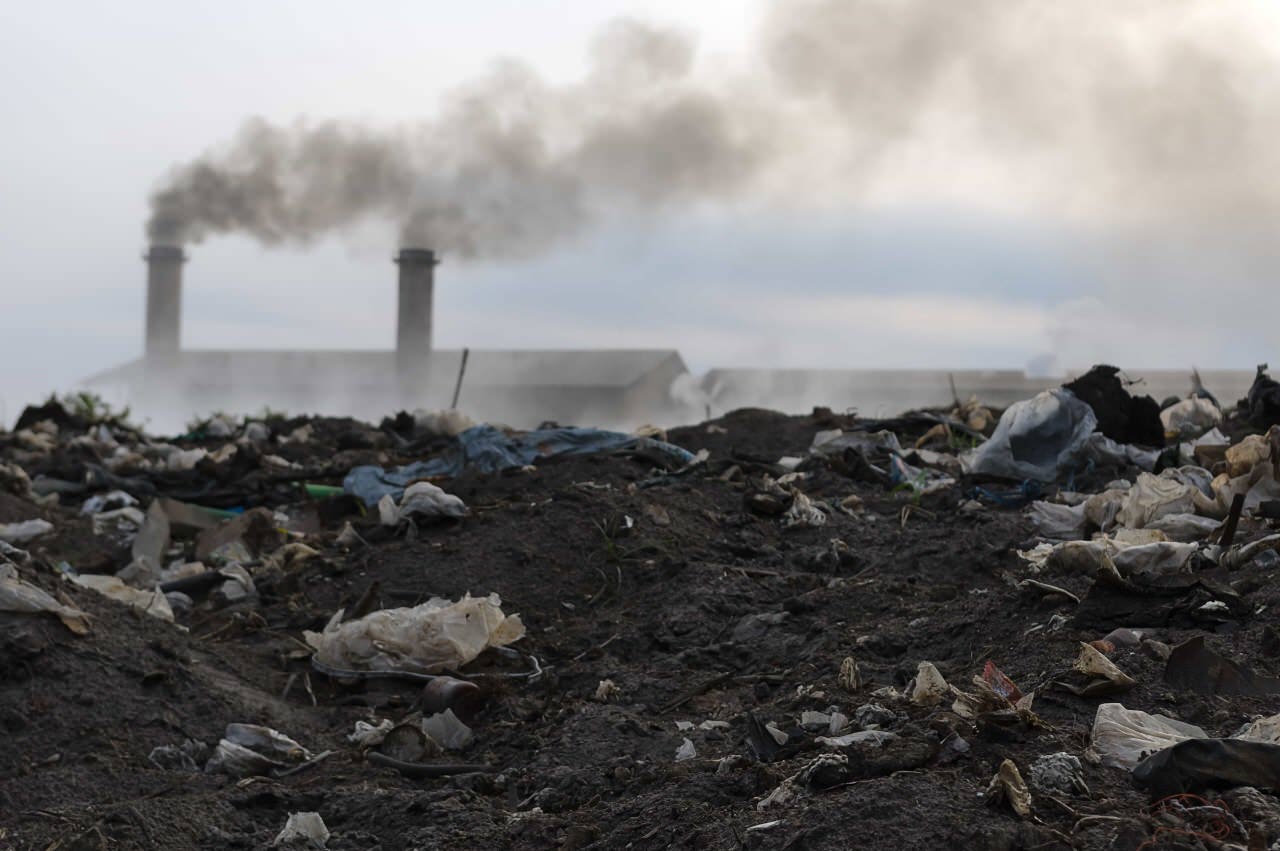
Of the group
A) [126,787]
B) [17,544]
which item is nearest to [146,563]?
[17,544]

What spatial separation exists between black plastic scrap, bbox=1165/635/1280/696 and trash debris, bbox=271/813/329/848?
79.0 inches

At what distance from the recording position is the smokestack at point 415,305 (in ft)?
73.7

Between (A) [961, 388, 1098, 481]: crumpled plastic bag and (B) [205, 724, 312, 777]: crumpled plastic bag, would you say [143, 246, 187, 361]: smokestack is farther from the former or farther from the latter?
(B) [205, 724, 312, 777]: crumpled plastic bag

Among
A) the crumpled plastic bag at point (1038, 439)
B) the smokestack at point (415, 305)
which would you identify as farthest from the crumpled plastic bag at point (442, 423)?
the smokestack at point (415, 305)

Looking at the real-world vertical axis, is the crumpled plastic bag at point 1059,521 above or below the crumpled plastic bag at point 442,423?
above

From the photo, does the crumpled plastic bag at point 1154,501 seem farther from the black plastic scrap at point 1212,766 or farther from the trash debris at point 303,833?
the trash debris at point 303,833

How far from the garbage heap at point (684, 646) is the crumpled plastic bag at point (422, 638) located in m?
0.01

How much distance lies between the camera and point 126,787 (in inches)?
133

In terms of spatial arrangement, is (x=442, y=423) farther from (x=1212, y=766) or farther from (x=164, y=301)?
(x=164, y=301)

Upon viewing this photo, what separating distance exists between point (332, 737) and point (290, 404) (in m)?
16.9

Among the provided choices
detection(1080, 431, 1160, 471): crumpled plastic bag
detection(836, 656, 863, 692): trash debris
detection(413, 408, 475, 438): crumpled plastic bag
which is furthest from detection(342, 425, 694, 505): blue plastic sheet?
detection(836, 656, 863, 692): trash debris

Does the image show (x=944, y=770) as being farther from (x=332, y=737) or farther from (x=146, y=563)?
(x=146, y=563)

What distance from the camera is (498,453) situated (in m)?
7.34

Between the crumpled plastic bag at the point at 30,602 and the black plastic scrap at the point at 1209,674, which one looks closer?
the black plastic scrap at the point at 1209,674
